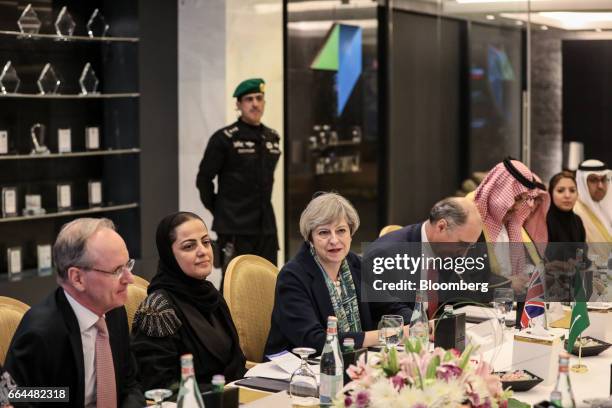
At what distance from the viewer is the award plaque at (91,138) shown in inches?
305

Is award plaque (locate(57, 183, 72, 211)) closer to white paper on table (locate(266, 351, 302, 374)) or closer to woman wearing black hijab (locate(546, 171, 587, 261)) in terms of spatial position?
woman wearing black hijab (locate(546, 171, 587, 261))

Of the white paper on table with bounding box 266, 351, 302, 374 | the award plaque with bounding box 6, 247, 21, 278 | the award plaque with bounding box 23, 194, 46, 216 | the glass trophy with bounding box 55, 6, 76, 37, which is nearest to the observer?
the white paper on table with bounding box 266, 351, 302, 374

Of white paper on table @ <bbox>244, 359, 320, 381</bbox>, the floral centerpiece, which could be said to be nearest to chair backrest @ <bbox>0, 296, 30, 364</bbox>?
white paper on table @ <bbox>244, 359, 320, 381</bbox>

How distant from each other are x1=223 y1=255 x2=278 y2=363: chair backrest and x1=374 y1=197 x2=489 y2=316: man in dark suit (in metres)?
0.55

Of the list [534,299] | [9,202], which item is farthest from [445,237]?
[9,202]

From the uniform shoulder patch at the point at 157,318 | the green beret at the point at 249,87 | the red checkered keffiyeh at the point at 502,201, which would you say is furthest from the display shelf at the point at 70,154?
the uniform shoulder patch at the point at 157,318

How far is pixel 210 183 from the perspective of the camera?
6.96m

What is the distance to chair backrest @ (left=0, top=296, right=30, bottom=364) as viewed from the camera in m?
3.33

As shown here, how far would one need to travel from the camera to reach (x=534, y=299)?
4.05 metres

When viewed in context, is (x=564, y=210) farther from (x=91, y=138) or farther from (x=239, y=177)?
(x=91, y=138)

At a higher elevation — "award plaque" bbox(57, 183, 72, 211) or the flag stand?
"award plaque" bbox(57, 183, 72, 211)

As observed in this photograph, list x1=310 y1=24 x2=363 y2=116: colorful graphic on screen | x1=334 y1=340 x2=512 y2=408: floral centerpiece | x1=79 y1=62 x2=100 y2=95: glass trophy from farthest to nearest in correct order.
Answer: x1=310 y1=24 x2=363 y2=116: colorful graphic on screen
x1=79 y1=62 x2=100 y2=95: glass trophy
x1=334 y1=340 x2=512 y2=408: floral centerpiece

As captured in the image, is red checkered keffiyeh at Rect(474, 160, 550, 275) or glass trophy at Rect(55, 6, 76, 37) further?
glass trophy at Rect(55, 6, 76, 37)

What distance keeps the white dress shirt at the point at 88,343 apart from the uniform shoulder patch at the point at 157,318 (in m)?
0.37
